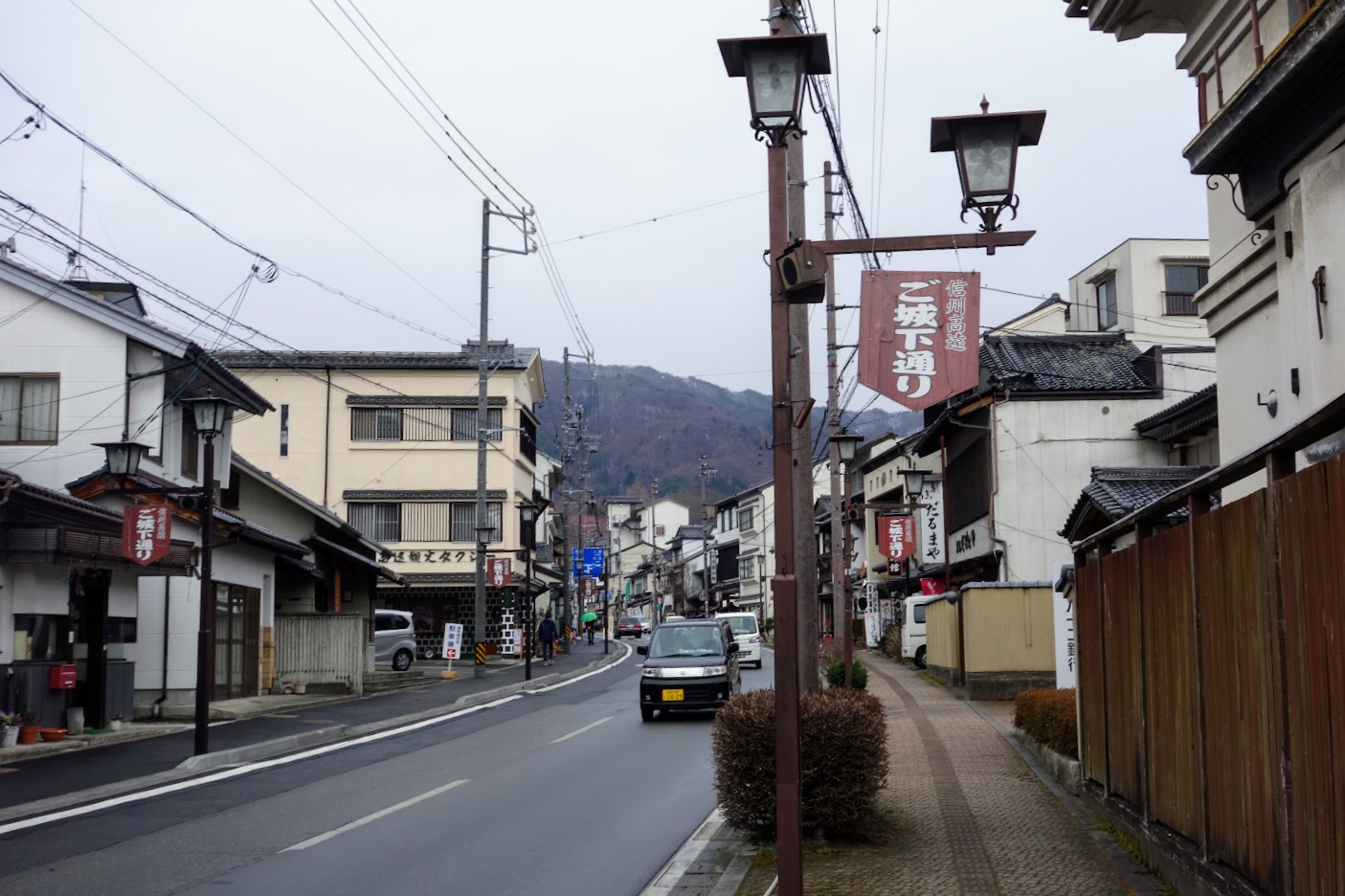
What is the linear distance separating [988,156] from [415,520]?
46.2m

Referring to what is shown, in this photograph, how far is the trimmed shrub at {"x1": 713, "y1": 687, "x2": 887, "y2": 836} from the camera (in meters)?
9.63

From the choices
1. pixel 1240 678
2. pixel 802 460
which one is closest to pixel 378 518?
pixel 802 460

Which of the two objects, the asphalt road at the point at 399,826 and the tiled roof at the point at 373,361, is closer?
the asphalt road at the point at 399,826

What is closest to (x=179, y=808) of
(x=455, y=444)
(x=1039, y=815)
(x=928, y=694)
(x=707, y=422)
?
(x=1039, y=815)

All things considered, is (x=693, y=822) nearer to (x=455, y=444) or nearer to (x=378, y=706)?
(x=378, y=706)

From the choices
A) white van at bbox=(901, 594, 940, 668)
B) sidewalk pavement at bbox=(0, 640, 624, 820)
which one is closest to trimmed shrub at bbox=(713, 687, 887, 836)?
sidewalk pavement at bbox=(0, 640, 624, 820)

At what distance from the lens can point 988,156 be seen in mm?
8391

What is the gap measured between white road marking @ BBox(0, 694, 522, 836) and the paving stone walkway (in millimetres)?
7604

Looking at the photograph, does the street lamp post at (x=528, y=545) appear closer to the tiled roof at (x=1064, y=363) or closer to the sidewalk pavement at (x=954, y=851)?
the tiled roof at (x=1064, y=363)

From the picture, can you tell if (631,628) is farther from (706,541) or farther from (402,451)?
(402,451)

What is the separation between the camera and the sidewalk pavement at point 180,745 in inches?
575

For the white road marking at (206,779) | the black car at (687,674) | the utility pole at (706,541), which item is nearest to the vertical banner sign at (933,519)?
the black car at (687,674)

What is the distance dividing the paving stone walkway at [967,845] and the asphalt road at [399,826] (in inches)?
65.0

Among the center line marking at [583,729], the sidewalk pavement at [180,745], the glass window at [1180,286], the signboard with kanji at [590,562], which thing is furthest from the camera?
the signboard with kanji at [590,562]
